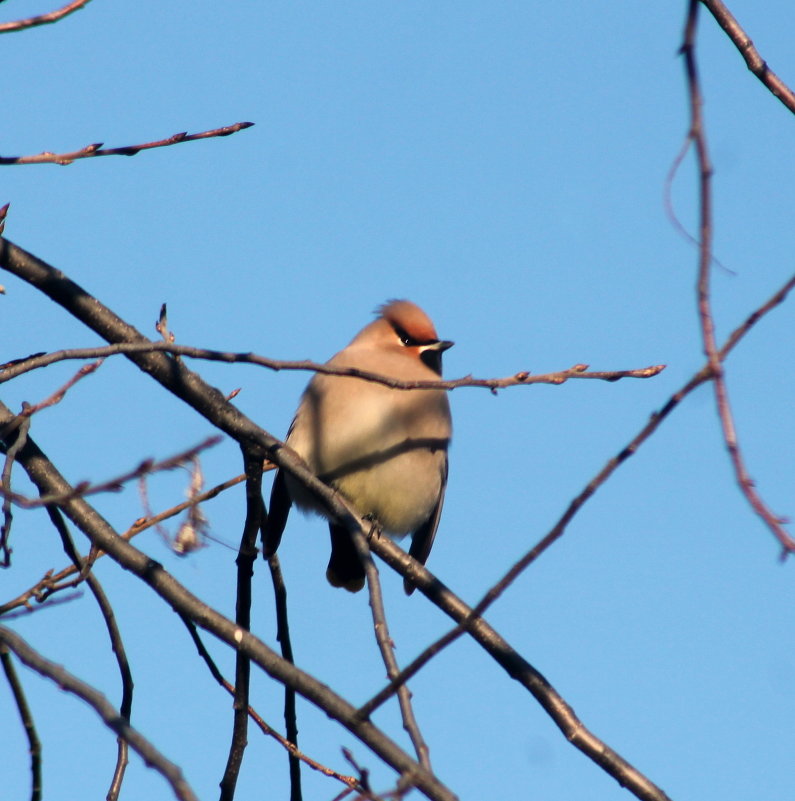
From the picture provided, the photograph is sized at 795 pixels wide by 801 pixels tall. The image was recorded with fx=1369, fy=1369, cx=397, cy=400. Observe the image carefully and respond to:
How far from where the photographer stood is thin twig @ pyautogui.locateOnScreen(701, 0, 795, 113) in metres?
2.41

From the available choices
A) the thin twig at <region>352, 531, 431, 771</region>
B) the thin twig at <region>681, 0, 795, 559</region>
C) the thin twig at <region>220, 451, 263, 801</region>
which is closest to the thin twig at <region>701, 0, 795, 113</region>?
the thin twig at <region>681, 0, 795, 559</region>

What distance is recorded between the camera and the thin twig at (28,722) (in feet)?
8.58

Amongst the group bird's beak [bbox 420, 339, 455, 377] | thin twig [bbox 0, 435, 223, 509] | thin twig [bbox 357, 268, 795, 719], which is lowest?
thin twig [bbox 357, 268, 795, 719]


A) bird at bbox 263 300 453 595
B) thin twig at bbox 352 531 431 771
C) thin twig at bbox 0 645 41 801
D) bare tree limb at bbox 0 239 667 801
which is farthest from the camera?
bird at bbox 263 300 453 595

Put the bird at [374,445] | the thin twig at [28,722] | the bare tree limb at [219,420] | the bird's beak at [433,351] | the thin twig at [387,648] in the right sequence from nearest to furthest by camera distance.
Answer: the thin twig at [387,648], the thin twig at [28,722], the bare tree limb at [219,420], the bird at [374,445], the bird's beak at [433,351]

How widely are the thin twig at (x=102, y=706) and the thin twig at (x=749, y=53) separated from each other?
4.97 feet

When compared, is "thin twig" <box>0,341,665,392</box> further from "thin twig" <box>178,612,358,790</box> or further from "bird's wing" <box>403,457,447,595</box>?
"bird's wing" <box>403,457,447,595</box>

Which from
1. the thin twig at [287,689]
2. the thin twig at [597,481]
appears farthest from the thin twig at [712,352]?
the thin twig at [287,689]

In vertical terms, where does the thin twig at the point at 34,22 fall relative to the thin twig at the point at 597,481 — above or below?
above

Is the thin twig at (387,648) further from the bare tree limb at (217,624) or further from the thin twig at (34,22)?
the thin twig at (34,22)

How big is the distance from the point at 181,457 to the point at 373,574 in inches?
33.4

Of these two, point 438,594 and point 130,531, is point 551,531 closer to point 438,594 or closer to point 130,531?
point 438,594

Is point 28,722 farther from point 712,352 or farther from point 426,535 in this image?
point 426,535

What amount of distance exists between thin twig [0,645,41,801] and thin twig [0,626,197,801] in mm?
596
